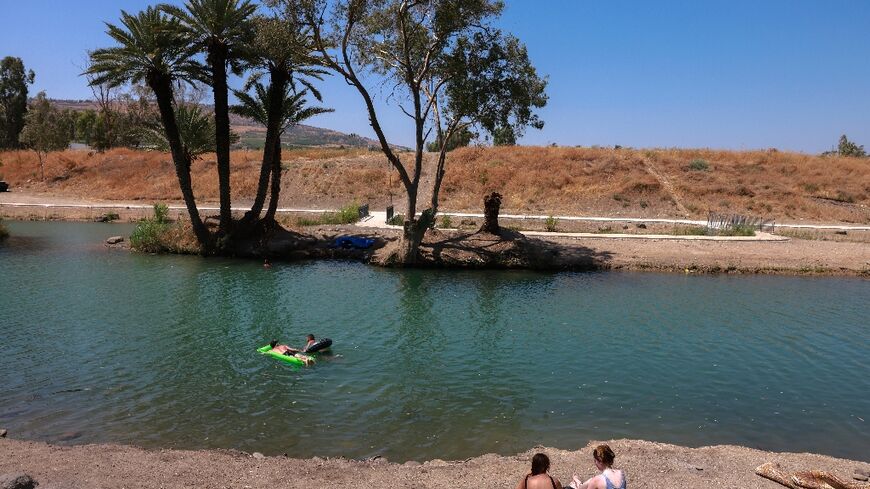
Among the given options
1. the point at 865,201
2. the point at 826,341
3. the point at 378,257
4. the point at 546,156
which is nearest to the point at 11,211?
the point at 378,257

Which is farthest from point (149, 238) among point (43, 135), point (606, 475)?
point (43, 135)

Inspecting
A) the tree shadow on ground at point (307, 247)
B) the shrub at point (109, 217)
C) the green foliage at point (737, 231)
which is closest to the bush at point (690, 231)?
the green foliage at point (737, 231)

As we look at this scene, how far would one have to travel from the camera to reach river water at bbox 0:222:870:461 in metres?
13.3

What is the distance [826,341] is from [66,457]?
68.3 ft

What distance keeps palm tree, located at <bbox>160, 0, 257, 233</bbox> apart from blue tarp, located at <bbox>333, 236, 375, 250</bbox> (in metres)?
7.47

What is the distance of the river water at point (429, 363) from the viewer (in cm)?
1330

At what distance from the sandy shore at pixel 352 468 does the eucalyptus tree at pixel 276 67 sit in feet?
68.8

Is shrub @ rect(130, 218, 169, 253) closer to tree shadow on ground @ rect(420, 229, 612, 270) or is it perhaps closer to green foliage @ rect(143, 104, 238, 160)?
green foliage @ rect(143, 104, 238, 160)

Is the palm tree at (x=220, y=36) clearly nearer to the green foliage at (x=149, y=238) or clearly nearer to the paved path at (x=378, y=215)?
the green foliage at (x=149, y=238)

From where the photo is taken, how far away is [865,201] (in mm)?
55781

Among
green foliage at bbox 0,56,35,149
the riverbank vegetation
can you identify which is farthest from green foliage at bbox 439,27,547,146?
green foliage at bbox 0,56,35,149

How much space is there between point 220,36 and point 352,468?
26776 millimetres

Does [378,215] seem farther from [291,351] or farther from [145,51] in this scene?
[291,351]

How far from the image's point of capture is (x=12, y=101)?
95688mm
